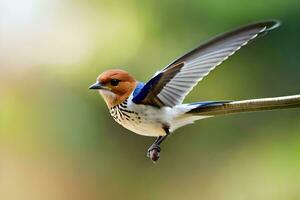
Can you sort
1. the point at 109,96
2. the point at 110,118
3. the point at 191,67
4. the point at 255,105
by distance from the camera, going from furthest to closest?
the point at 110,118
the point at 109,96
the point at 191,67
the point at 255,105

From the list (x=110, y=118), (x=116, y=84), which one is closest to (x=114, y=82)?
(x=116, y=84)

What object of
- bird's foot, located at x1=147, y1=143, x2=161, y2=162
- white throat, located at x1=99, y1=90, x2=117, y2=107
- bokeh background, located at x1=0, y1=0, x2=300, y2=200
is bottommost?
bokeh background, located at x1=0, y1=0, x2=300, y2=200

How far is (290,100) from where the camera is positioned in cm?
53

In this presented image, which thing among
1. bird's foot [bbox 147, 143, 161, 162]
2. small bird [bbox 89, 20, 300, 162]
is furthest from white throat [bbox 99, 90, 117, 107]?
bird's foot [bbox 147, 143, 161, 162]

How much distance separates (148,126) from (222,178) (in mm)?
1211

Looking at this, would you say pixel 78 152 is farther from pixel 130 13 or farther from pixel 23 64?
pixel 130 13

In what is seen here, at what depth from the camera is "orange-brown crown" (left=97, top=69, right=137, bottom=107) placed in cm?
74

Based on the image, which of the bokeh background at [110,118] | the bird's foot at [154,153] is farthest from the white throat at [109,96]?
the bokeh background at [110,118]

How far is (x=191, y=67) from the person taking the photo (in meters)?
0.65

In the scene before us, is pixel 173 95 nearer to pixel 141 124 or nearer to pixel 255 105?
pixel 141 124

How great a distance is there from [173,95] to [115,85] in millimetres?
88

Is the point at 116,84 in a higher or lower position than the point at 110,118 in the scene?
higher

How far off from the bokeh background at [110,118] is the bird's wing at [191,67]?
1032 mm

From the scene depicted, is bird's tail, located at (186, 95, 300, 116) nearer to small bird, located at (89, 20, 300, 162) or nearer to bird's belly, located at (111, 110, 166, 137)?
small bird, located at (89, 20, 300, 162)
